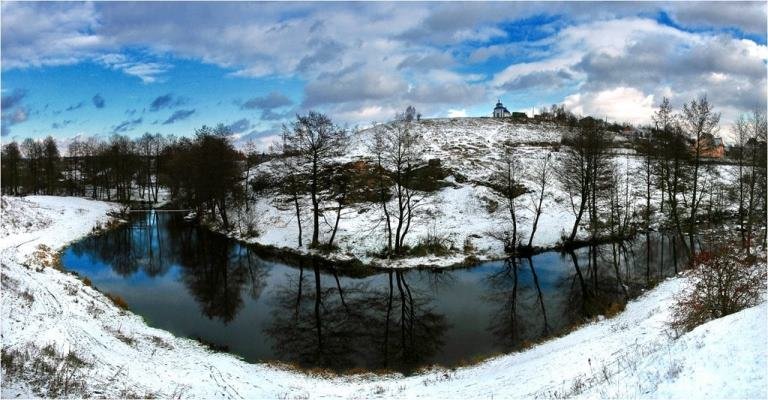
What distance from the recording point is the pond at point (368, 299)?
22.4 m

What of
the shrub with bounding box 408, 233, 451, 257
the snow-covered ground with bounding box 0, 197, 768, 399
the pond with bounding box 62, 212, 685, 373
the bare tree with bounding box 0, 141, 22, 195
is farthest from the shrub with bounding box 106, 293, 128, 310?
the bare tree with bounding box 0, 141, 22, 195

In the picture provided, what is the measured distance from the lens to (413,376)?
61.8 feet

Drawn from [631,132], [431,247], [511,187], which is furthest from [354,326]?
[631,132]

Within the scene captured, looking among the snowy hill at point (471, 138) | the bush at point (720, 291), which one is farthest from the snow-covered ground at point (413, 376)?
the snowy hill at point (471, 138)

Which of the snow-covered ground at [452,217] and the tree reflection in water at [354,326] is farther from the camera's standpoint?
the snow-covered ground at [452,217]

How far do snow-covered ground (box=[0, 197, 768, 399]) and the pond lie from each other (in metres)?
2.07

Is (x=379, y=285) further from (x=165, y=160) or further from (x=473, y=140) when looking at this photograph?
(x=165, y=160)

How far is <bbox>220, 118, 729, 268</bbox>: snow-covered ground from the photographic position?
42.3 metres

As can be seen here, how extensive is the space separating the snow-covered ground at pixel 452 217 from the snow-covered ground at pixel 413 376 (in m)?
18.9

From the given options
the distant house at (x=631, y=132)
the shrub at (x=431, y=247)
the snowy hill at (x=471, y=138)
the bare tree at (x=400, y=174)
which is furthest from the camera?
the distant house at (x=631, y=132)

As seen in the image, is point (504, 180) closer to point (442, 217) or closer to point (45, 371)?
point (442, 217)

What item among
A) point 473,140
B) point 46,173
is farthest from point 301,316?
point 46,173

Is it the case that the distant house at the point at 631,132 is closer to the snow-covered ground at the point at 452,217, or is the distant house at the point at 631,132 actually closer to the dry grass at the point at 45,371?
the snow-covered ground at the point at 452,217

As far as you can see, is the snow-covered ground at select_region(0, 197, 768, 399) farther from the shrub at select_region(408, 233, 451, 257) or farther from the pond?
the shrub at select_region(408, 233, 451, 257)
